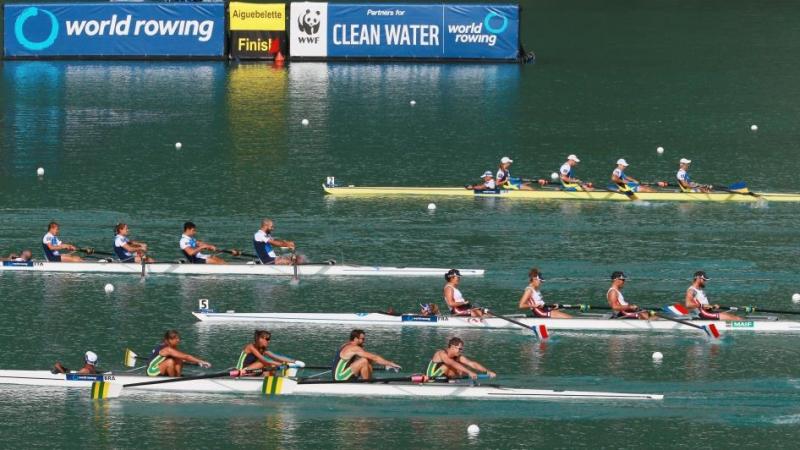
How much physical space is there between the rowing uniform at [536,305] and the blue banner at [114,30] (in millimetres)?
37206

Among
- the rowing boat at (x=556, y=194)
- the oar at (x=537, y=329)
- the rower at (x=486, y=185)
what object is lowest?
the oar at (x=537, y=329)

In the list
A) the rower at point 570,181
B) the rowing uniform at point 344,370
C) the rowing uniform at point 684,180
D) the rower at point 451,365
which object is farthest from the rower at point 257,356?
the rowing uniform at point 684,180

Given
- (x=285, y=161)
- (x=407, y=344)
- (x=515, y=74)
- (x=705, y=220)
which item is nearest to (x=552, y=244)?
Answer: (x=705, y=220)

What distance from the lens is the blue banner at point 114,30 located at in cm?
6788

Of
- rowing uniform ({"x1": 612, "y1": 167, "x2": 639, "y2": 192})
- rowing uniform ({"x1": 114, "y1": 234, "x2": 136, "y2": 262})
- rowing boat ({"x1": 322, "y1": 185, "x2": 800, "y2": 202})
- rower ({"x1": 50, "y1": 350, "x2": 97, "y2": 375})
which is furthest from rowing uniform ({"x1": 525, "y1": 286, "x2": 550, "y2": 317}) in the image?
rowing uniform ({"x1": 612, "y1": 167, "x2": 639, "y2": 192})

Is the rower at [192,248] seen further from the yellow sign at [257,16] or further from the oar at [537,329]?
the yellow sign at [257,16]

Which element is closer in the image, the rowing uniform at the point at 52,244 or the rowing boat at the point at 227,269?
the rowing boat at the point at 227,269

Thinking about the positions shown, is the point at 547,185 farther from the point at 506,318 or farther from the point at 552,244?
the point at 506,318

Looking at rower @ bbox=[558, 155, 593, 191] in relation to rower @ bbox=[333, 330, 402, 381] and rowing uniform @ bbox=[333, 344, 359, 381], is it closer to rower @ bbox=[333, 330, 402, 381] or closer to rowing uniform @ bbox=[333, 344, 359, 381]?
rower @ bbox=[333, 330, 402, 381]

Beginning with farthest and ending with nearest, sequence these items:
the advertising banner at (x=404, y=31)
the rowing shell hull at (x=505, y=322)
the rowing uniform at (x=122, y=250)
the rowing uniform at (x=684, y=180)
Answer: the advertising banner at (x=404, y=31) → the rowing uniform at (x=684, y=180) → the rowing uniform at (x=122, y=250) → the rowing shell hull at (x=505, y=322)

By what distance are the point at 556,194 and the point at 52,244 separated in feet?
51.8

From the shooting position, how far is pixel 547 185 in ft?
156

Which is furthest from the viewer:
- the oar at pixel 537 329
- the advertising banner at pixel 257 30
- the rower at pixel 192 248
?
the advertising banner at pixel 257 30

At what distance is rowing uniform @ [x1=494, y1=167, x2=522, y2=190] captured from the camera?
154 ft
